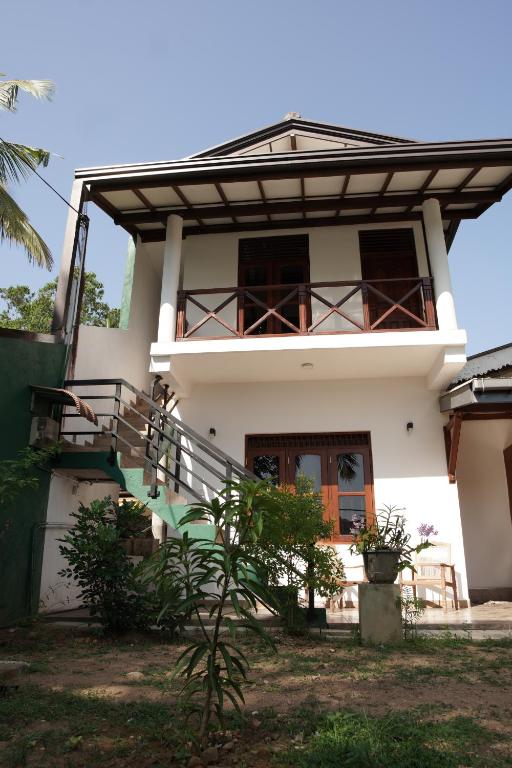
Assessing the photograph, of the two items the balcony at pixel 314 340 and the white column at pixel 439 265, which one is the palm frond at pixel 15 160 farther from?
the white column at pixel 439 265

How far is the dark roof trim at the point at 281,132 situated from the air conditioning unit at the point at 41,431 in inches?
223

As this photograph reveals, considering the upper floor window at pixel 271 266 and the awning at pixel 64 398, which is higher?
the upper floor window at pixel 271 266

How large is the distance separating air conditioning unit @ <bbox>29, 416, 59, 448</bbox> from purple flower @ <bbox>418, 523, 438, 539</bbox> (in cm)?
528

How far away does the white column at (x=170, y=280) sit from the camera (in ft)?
28.5

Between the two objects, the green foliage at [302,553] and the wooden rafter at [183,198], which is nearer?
the green foliage at [302,553]

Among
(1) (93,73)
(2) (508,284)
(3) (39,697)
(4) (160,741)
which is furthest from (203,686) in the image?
(2) (508,284)

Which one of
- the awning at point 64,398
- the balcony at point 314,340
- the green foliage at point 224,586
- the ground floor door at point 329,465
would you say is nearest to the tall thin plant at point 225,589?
the green foliage at point 224,586

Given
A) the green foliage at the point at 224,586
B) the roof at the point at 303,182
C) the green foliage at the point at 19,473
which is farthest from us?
the roof at the point at 303,182

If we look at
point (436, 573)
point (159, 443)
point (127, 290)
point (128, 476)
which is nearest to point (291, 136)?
point (127, 290)

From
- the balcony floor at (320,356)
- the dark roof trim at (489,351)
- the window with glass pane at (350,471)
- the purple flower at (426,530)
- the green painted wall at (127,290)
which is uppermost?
the green painted wall at (127,290)

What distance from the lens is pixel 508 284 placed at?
440 inches

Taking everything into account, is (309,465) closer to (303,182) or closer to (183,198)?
(303,182)

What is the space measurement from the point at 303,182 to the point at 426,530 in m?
5.60

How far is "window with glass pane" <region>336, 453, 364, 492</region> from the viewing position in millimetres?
8867
